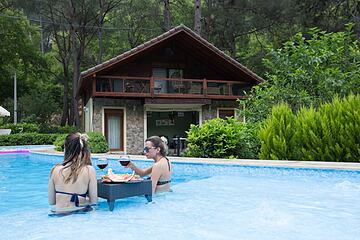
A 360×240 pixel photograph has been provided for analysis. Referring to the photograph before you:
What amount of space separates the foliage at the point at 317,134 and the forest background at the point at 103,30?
1508 centimetres

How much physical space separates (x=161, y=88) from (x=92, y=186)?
16081mm

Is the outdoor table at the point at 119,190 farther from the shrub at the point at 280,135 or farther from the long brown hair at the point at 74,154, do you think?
the shrub at the point at 280,135

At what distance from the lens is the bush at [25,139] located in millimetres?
22444

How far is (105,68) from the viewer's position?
62.6 ft

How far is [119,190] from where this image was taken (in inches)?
209

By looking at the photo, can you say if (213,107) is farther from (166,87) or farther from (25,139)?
(25,139)

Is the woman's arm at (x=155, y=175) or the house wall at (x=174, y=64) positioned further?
the house wall at (x=174, y=64)

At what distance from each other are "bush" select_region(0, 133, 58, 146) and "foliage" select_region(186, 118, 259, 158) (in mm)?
13998

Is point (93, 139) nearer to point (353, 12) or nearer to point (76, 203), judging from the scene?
point (76, 203)

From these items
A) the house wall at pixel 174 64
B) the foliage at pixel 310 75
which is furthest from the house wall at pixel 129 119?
the foliage at pixel 310 75

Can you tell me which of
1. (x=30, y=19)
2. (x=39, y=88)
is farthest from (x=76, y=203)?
(x=39, y=88)

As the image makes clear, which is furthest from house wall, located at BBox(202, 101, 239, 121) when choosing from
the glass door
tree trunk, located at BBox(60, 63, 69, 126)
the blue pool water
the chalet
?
tree trunk, located at BBox(60, 63, 69, 126)

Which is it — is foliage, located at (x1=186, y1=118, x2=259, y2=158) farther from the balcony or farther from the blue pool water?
the balcony

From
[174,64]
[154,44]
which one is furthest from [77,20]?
[154,44]
